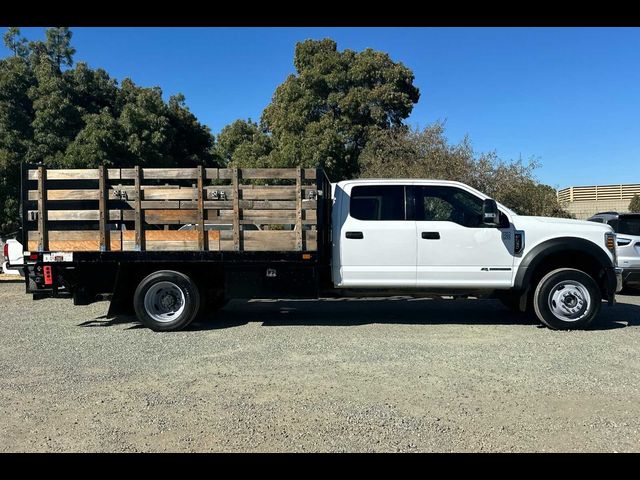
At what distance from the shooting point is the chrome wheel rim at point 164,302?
724cm

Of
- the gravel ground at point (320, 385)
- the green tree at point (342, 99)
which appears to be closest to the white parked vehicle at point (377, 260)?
the gravel ground at point (320, 385)

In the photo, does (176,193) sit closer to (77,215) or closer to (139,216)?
(139,216)

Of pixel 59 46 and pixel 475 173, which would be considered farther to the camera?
pixel 59 46

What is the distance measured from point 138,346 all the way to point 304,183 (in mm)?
2969

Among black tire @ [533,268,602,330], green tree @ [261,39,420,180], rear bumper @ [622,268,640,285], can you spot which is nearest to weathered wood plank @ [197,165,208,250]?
black tire @ [533,268,602,330]

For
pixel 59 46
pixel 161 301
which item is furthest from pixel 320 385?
pixel 59 46

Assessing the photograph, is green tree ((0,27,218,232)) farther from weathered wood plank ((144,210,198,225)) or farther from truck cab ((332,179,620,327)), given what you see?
truck cab ((332,179,620,327))

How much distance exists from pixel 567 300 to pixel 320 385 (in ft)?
13.3

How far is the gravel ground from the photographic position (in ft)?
12.4

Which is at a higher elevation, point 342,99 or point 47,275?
point 342,99

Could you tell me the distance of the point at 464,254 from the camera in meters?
7.21

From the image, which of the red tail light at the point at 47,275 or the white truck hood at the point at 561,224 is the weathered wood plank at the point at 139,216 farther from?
the white truck hood at the point at 561,224

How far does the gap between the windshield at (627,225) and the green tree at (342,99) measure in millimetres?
13334
